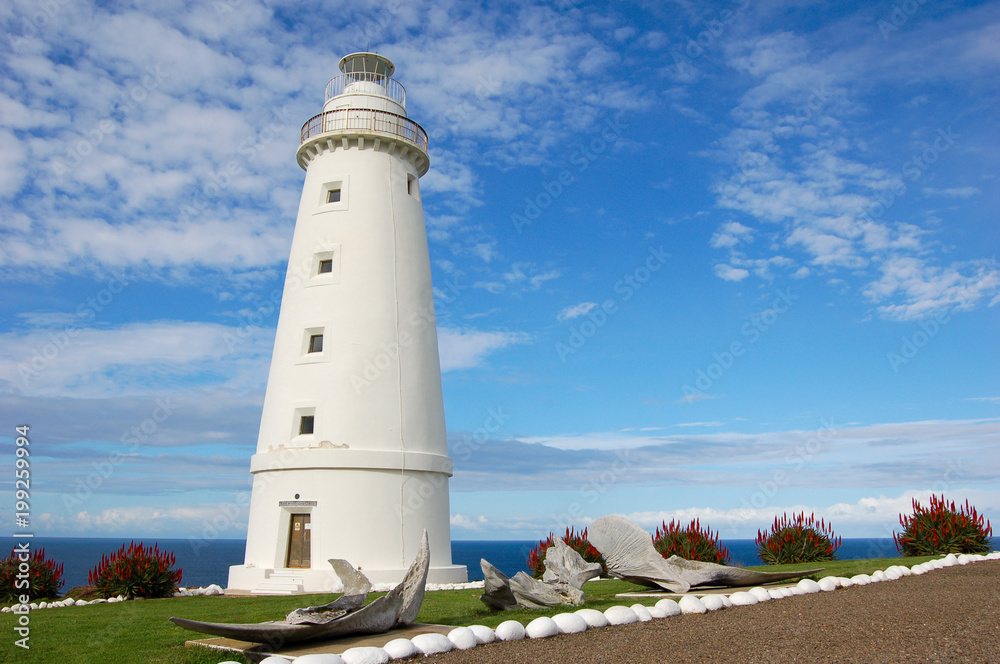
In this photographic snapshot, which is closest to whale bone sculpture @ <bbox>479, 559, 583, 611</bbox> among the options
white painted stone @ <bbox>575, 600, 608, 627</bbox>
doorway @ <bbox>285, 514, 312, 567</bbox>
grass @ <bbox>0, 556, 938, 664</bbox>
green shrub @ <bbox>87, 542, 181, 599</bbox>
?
grass @ <bbox>0, 556, 938, 664</bbox>

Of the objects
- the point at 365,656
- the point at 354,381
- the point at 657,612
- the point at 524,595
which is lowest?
the point at 365,656

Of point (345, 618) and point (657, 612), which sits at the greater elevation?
point (345, 618)

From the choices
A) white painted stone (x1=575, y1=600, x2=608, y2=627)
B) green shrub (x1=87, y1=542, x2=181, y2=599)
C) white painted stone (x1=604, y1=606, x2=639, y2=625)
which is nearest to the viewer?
white painted stone (x1=575, y1=600, x2=608, y2=627)

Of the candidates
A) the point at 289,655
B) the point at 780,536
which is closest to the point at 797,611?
the point at 289,655

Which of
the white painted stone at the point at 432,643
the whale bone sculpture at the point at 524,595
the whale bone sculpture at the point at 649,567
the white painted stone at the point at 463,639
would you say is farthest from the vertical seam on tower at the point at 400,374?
the white painted stone at the point at 432,643

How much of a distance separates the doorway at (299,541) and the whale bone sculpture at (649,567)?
29.7 ft

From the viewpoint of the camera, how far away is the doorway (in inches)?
724

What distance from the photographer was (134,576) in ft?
→ 57.8

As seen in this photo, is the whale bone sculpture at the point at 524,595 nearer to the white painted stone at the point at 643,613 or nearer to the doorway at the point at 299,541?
the white painted stone at the point at 643,613

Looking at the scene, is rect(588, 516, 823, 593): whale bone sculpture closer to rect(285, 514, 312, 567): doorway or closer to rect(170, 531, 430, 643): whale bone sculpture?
rect(170, 531, 430, 643): whale bone sculpture

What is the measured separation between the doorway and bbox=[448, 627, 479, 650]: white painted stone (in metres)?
11.4

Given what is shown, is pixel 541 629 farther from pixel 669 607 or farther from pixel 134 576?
pixel 134 576

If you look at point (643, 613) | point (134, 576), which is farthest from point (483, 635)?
point (134, 576)

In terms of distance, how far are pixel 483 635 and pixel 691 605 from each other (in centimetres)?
336
